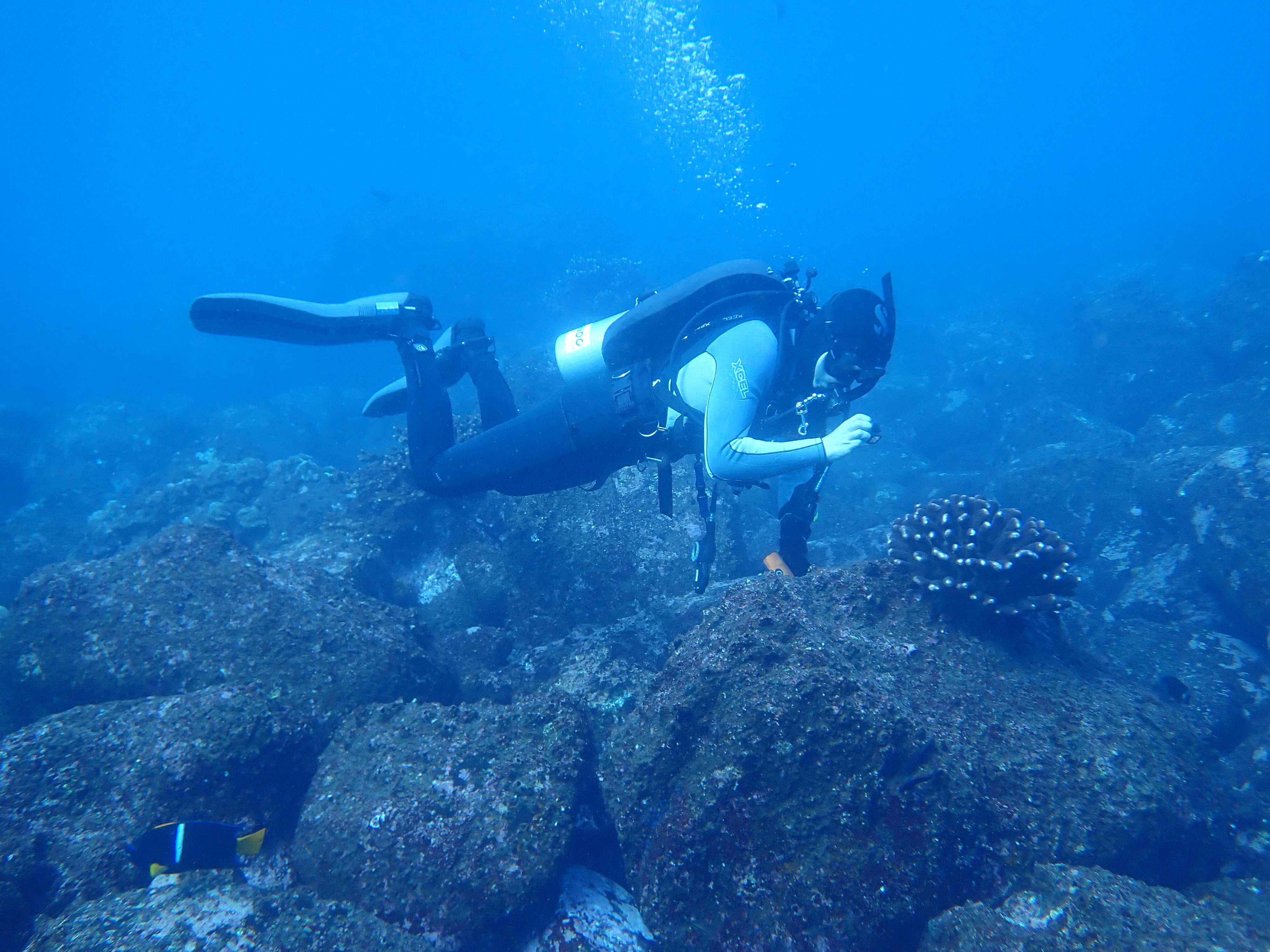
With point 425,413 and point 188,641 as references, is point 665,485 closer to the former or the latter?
point 425,413

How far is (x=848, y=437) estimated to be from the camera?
3.96 meters

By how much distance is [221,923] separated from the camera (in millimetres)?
2980

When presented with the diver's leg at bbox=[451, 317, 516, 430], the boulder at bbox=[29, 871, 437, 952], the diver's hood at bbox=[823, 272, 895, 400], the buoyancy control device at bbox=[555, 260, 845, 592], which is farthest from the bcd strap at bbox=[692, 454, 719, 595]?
the boulder at bbox=[29, 871, 437, 952]

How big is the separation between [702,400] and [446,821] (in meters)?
3.31

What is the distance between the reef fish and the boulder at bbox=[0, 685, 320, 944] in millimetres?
179

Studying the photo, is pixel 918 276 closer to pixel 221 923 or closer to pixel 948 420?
pixel 948 420

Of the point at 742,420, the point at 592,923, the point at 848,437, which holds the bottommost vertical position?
the point at 592,923

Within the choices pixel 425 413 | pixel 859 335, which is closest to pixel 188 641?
pixel 425 413

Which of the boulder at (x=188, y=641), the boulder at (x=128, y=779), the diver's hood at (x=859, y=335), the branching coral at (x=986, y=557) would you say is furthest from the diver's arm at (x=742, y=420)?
the boulder at (x=128, y=779)

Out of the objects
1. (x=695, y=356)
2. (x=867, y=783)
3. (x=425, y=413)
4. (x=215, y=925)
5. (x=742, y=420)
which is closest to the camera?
(x=215, y=925)

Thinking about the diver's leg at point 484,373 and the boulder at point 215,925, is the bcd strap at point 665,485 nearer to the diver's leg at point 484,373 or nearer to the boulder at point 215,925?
the diver's leg at point 484,373

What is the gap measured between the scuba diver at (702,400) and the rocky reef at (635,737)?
3.50ft

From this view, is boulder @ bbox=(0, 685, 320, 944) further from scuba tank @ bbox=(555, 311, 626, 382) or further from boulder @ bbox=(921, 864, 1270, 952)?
boulder @ bbox=(921, 864, 1270, 952)

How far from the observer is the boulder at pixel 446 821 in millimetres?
3387
